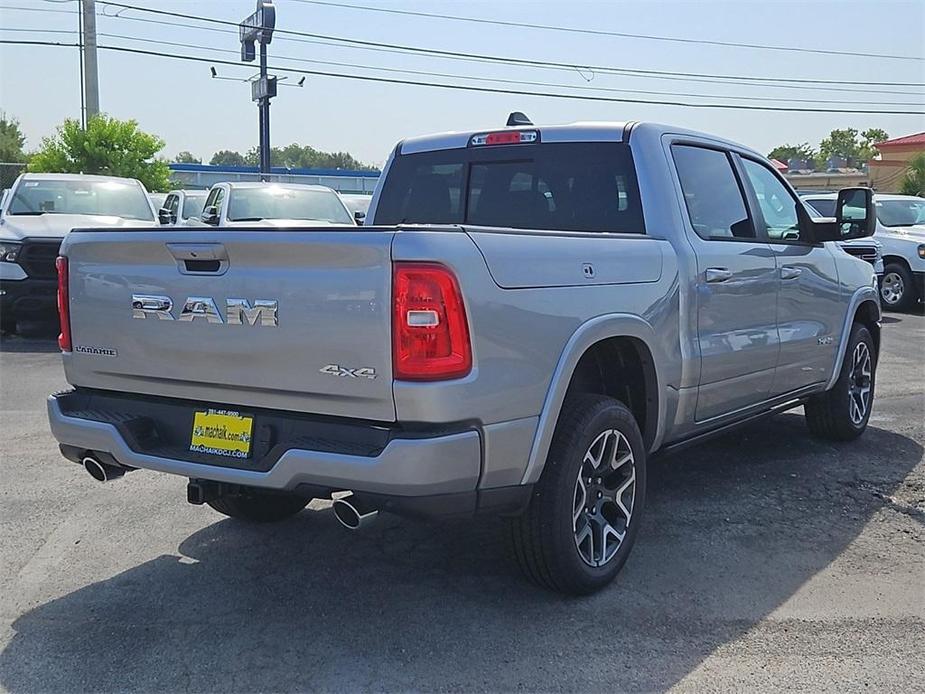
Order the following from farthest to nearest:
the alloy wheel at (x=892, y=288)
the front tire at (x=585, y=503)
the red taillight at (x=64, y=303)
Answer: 1. the alloy wheel at (x=892, y=288)
2. the red taillight at (x=64, y=303)
3. the front tire at (x=585, y=503)

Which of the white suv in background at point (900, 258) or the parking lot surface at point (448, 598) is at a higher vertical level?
the white suv in background at point (900, 258)

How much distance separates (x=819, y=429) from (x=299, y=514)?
143 inches

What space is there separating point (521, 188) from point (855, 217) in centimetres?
252

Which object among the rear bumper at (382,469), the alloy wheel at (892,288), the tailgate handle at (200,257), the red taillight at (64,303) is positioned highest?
the tailgate handle at (200,257)

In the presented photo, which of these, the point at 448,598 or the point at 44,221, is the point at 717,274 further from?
the point at 44,221

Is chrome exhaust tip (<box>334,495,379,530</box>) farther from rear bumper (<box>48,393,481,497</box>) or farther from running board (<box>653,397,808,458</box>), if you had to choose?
running board (<box>653,397,808,458</box>)

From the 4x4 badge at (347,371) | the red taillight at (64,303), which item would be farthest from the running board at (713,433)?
the red taillight at (64,303)

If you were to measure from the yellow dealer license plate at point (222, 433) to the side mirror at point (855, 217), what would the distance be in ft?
13.2

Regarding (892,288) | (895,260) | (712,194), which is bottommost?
(892,288)

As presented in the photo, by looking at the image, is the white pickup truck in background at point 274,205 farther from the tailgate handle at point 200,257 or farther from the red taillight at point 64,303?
the tailgate handle at point 200,257

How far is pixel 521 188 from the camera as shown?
16.4 ft

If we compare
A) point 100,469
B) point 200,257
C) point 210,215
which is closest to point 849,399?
point 200,257

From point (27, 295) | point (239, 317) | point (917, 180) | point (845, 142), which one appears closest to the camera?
point (239, 317)

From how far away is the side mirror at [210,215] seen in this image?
40.5ft
